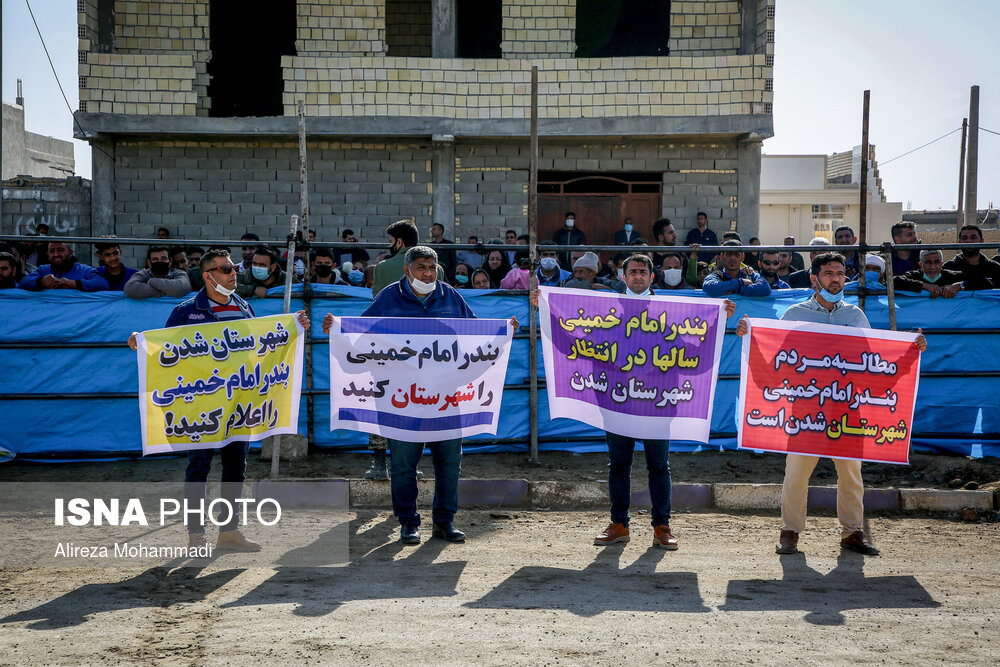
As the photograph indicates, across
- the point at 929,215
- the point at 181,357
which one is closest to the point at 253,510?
the point at 181,357

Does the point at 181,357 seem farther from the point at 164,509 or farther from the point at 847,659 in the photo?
the point at 847,659

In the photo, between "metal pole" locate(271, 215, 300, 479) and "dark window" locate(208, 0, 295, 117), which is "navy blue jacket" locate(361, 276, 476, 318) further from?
"dark window" locate(208, 0, 295, 117)

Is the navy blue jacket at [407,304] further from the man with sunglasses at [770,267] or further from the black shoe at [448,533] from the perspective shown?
the man with sunglasses at [770,267]

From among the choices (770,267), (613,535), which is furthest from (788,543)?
(770,267)

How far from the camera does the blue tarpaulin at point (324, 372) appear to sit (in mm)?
8680

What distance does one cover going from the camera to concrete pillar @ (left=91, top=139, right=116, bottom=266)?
16641 millimetres

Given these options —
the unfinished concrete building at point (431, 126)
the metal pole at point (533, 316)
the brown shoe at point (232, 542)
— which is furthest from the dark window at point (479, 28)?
the brown shoe at point (232, 542)

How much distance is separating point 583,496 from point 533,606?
2.90 metres

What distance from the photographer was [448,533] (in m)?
6.67

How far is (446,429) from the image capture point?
676cm

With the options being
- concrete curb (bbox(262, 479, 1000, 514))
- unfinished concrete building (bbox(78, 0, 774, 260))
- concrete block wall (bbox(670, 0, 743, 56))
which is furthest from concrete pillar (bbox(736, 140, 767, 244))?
concrete curb (bbox(262, 479, 1000, 514))

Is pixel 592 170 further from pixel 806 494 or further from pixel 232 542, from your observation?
pixel 232 542

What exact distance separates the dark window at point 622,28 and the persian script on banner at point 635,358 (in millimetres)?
12068

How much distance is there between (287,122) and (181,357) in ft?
34.0
